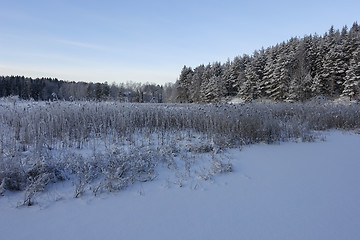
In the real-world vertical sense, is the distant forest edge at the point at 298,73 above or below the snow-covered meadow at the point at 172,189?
above

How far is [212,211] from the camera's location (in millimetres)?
2250

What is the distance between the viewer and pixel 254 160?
4.05 metres

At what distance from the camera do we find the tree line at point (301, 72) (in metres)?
26.3

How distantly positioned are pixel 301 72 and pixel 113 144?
30.3 meters

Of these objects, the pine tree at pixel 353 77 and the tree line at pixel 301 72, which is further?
the tree line at pixel 301 72

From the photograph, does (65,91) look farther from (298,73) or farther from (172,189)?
(172,189)

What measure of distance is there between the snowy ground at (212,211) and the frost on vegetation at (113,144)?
246 millimetres

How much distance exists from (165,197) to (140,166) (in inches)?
35.9

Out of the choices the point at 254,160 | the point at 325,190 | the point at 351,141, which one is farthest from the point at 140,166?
the point at 351,141

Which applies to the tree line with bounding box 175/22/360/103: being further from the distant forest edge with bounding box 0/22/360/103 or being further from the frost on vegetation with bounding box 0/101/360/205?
the frost on vegetation with bounding box 0/101/360/205

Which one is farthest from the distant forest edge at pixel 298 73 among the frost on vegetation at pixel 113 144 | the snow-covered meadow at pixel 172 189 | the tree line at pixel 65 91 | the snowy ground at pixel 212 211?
the snowy ground at pixel 212 211

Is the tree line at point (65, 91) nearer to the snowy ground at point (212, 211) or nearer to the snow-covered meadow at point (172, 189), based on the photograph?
the snow-covered meadow at point (172, 189)

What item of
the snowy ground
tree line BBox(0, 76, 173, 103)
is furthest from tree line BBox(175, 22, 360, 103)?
the snowy ground

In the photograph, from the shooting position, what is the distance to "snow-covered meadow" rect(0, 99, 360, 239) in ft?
6.40
